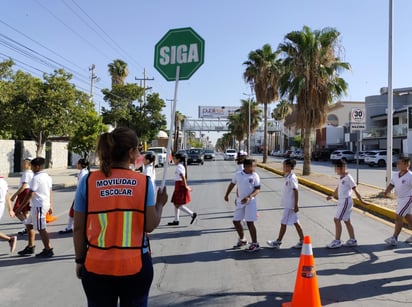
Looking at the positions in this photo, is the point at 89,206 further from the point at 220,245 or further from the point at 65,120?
the point at 65,120

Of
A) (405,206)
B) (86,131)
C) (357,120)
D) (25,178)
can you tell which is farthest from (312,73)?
(25,178)

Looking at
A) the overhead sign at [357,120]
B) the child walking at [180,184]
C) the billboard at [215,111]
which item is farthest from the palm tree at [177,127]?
the child walking at [180,184]

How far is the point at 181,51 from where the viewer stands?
13.4ft

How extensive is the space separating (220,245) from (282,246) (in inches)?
43.4

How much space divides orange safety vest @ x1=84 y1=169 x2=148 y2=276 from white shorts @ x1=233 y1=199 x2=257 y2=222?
14.9ft

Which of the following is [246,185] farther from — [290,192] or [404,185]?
[404,185]

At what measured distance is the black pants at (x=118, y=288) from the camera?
2574 millimetres

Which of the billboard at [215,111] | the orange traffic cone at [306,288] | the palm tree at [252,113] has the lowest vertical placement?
the orange traffic cone at [306,288]

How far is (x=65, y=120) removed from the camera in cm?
2416

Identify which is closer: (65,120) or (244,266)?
(244,266)

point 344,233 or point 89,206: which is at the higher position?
point 89,206

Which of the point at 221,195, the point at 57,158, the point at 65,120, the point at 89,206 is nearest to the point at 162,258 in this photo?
the point at 89,206

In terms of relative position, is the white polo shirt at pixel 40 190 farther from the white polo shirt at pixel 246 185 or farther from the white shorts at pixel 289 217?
the white shorts at pixel 289 217

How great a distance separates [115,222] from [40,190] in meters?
4.60
